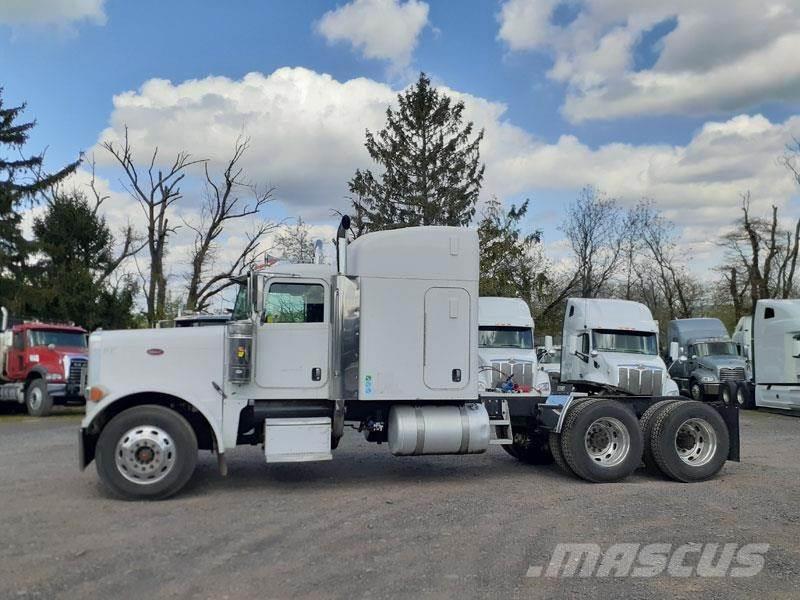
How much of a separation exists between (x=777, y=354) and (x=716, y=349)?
748cm

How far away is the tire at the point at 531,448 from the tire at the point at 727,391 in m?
16.0

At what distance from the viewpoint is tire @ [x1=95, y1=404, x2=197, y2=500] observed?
8203 mm

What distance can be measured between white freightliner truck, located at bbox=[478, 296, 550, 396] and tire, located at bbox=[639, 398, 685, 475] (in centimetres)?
687

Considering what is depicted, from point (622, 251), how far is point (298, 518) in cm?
4210

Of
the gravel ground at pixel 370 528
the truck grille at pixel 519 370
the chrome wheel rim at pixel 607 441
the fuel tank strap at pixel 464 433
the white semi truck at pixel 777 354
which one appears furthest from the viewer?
the white semi truck at pixel 777 354

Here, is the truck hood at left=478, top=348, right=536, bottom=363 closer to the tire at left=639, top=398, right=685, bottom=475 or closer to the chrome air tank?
the tire at left=639, top=398, right=685, bottom=475

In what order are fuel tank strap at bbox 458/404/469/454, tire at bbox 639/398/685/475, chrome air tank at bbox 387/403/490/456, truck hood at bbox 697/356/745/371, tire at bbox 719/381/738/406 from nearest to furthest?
chrome air tank at bbox 387/403/490/456 → fuel tank strap at bbox 458/404/469/454 → tire at bbox 639/398/685/475 → tire at bbox 719/381/738/406 → truck hood at bbox 697/356/745/371

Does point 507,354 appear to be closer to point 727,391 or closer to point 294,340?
point 294,340

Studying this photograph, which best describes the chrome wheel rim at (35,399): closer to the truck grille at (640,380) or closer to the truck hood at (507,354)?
the truck hood at (507,354)

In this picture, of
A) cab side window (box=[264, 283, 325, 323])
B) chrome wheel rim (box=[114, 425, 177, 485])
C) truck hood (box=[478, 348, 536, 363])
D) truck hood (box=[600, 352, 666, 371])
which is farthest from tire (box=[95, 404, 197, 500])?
truck hood (box=[600, 352, 666, 371])

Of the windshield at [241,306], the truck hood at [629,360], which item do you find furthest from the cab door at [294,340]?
the truck hood at [629,360]

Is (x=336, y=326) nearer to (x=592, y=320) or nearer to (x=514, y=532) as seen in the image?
(x=514, y=532)

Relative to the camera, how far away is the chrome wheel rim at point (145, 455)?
324 inches

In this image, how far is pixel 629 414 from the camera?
9.80 m
